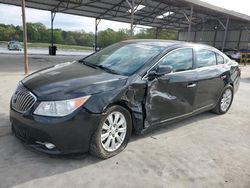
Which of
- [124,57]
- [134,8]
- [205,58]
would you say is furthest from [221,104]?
[134,8]

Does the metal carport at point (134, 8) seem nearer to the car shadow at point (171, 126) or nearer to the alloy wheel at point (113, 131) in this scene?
the car shadow at point (171, 126)

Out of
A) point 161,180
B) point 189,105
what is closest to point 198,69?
point 189,105

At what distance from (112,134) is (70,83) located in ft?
2.75

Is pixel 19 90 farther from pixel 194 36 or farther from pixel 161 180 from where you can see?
pixel 194 36

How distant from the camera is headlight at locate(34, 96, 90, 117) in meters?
2.62

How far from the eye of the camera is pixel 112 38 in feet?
149

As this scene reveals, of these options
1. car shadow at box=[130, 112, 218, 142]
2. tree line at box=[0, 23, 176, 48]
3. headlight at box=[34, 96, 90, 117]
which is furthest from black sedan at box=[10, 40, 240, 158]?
tree line at box=[0, 23, 176, 48]

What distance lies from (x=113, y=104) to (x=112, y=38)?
43992 mm

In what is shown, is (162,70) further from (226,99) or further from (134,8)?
(134,8)

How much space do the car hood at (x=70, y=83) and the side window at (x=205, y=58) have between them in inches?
71.1

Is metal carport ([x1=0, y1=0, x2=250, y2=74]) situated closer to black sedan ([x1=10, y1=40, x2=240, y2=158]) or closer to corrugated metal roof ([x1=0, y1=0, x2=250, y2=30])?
corrugated metal roof ([x1=0, y1=0, x2=250, y2=30])

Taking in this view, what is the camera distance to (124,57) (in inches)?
148

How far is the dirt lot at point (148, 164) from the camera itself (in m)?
2.56

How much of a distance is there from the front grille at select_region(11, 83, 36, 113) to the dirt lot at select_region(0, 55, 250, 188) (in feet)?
1.93
